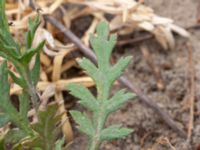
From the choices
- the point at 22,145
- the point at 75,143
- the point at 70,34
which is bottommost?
the point at 75,143

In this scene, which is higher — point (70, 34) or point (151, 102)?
point (70, 34)

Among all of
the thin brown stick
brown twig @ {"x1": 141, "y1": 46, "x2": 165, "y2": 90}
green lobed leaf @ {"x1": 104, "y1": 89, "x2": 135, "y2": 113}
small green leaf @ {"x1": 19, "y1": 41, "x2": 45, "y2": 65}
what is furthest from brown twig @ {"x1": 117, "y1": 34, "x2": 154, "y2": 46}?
small green leaf @ {"x1": 19, "y1": 41, "x2": 45, "y2": 65}

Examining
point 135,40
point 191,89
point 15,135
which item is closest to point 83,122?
point 15,135

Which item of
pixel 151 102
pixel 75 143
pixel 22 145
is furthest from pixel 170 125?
pixel 22 145

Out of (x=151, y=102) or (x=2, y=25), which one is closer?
(x=2, y=25)

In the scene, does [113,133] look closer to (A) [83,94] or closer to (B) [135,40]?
(A) [83,94]

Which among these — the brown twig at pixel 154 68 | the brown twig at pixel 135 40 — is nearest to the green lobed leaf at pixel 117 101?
the brown twig at pixel 154 68

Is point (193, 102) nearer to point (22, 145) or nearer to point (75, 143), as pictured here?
point (75, 143)
